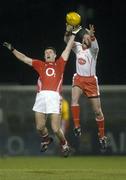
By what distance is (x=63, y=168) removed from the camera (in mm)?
25500

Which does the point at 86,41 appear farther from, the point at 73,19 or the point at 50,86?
the point at 50,86

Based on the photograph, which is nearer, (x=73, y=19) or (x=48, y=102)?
(x=73, y=19)

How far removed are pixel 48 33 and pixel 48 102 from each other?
12.7 m

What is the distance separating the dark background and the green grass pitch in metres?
5.51

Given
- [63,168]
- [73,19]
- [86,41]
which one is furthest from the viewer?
[63,168]

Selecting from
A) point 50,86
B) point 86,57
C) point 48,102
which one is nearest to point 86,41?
point 86,57

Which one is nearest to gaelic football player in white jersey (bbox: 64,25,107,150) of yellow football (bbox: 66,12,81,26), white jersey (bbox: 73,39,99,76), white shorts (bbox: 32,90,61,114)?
white jersey (bbox: 73,39,99,76)

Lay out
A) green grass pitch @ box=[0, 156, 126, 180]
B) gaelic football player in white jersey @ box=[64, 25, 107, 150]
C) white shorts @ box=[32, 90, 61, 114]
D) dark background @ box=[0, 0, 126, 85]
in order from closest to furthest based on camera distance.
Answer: green grass pitch @ box=[0, 156, 126, 180]
white shorts @ box=[32, 90, 61, 114]
gaelic football player in white jersey @ box=[64, 25, 107, 150]
dark background @ box=[0, 0, 126, 85]

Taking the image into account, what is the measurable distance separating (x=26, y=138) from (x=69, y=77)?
5093 mm

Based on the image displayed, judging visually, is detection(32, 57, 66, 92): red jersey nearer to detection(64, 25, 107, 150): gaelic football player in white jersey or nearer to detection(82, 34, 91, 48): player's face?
detection(64, 25, 107, 150): gaelic football player in white jersey

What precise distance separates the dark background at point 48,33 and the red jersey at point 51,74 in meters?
11.9

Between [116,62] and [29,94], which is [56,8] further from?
[29,94]

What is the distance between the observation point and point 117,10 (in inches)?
1348

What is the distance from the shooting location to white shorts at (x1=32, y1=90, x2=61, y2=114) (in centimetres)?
2197
